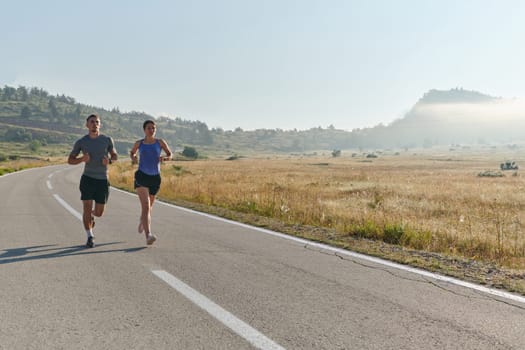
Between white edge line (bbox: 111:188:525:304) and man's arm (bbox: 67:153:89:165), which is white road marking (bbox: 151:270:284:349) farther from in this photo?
white edge line (bbox: 111:188:525:304)

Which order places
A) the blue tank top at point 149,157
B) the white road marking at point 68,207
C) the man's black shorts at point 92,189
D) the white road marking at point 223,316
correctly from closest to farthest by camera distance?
1. the white road marking at point 223,316
2. the man's black shorts at point 92,189
3. the blue tank top at point 149,157
4. the white road marking at point 68,207

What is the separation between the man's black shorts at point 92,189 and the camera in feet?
22.0

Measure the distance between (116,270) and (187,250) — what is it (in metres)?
1.43

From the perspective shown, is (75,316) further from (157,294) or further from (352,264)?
(352,264)

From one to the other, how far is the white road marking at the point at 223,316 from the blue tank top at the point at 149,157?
239cm

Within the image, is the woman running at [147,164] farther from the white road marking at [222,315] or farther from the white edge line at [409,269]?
the white edge line at [409,269]

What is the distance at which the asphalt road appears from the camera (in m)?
3.27

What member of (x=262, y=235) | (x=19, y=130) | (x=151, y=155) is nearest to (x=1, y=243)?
(x=151, y=155)

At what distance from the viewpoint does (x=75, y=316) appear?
3.72 metres

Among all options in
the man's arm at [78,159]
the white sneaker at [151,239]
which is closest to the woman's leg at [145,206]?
the white sneaker at [151,239]

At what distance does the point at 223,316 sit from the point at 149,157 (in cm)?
386

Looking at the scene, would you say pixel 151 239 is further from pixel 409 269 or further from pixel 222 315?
pixel 409 269

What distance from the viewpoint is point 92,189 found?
673cm

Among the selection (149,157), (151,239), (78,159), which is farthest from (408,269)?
(78,159)
